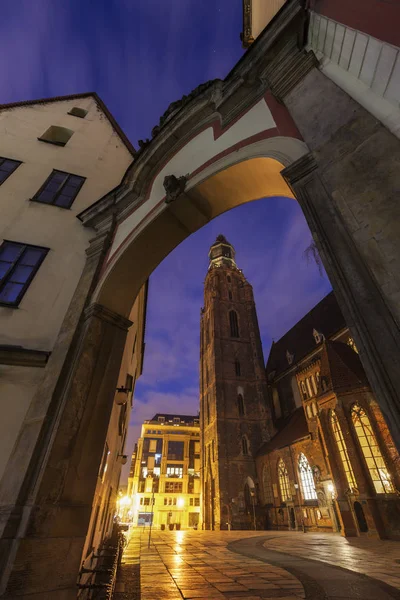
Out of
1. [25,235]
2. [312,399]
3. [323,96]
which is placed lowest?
[323,96]

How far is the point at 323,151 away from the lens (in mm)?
2799

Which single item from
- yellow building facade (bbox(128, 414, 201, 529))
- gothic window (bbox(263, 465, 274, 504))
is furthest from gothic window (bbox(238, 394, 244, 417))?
yellow building facade (bbox(128, 414, 201, 529))

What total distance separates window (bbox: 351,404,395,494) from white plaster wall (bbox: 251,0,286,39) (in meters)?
19.8

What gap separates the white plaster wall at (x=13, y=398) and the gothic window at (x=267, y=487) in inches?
1143

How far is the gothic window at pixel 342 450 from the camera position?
1704 cm

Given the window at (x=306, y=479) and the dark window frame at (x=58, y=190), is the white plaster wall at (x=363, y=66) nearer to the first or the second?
the dark window frame at (x=58, y=190)

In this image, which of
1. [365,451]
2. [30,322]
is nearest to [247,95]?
[30,322]

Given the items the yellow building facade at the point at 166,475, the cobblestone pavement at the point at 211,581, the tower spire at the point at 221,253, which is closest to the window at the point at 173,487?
the yellow building facade at the point at 166,475

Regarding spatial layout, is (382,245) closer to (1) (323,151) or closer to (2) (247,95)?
(1) (323,151)

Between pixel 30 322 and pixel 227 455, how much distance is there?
30.1 m

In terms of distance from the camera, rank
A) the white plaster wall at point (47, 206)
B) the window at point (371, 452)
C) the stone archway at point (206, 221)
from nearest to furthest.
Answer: the stone archway at point (206, 221) < the white plaster wall at point (47, 206) < the window at point (371, 452)

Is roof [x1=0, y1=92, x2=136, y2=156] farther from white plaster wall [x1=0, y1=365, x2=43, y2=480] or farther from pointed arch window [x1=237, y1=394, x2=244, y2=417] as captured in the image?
pointed arch window [x1=237, y1=394, x2=244, y2=417]

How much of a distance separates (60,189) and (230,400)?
30606 mm

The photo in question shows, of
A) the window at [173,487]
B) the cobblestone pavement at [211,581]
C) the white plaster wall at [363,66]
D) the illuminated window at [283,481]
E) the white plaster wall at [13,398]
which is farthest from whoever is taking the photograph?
the window at [173,487]
